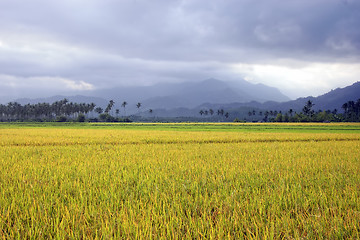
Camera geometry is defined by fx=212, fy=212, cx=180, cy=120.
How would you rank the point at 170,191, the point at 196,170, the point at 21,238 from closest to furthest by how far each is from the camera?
the point at 21,238
the point at 170,191
the point at 196,170

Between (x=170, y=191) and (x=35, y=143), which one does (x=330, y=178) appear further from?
(x=35, y=143)

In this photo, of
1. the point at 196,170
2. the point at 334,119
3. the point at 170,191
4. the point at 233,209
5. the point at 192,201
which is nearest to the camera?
the point at 233,209

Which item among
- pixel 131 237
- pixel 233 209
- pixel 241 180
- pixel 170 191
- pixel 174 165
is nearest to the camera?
pixel 131 237

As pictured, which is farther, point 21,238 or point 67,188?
point 67,188

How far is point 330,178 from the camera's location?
19.8 feet

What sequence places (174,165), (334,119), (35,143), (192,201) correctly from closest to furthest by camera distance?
(192,201) → (174,165) → (35,143) → (334,119)

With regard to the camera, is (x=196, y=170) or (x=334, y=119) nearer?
(x=196, y=170)

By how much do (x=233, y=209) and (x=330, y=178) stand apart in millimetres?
3902

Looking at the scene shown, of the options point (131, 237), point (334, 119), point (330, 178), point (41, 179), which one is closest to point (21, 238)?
point (131, 237)

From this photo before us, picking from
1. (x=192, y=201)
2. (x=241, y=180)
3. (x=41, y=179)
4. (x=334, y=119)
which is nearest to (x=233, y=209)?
(x=192, y=201)

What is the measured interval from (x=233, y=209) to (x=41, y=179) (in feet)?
17.4

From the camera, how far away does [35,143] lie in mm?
16906

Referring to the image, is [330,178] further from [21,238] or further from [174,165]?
[21,238]

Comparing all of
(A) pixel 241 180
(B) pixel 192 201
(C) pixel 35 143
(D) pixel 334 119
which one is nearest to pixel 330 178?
(A) pixel 241 180
